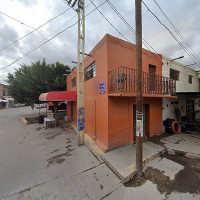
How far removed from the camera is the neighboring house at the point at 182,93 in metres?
6.88

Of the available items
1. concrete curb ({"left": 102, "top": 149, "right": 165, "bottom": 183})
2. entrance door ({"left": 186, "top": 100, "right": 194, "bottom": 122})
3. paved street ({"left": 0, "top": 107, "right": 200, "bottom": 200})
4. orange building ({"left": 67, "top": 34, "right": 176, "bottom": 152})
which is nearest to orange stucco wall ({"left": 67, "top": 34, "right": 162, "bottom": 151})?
orange building ({"left": 67, "top": 34, "right": 176, "bottom": 152})

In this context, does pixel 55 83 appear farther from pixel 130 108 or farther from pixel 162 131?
pixel 162 131

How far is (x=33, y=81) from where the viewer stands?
35.5 feet

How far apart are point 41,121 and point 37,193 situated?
30.5 feet

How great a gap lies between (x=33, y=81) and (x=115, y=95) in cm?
1146

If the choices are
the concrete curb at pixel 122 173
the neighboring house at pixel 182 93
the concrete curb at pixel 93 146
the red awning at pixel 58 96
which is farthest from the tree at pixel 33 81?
the neighboring house at pixel 182 93

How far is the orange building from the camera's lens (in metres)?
4.06

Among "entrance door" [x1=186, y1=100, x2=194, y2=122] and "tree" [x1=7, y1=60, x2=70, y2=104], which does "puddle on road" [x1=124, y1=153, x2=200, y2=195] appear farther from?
"tree" [x1=7, y1=60, x2=70, y2=104]

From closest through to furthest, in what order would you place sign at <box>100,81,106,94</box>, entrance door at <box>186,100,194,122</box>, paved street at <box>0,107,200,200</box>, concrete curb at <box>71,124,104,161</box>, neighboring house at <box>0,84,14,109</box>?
1. paved street at <box>0,107,200,200</box>
2. concrete curb at <box>71,124,104,161</box>
3. sign at <box>100,81,106,94</box>
4. entrance door at <box>186,100,194,122</box>
5. neighboring house at <box>0,84,14,109</box>

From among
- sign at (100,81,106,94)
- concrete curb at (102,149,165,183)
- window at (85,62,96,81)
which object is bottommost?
concrete curb at (102,149,165,183)

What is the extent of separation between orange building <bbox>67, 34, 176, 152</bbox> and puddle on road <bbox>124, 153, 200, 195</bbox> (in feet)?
5.14

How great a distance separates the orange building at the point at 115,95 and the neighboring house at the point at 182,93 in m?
1.97

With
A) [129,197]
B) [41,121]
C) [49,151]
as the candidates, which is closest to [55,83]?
[41,121]

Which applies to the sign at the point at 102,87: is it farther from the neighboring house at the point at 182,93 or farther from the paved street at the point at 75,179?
the neighboring house at the point at 182,93
